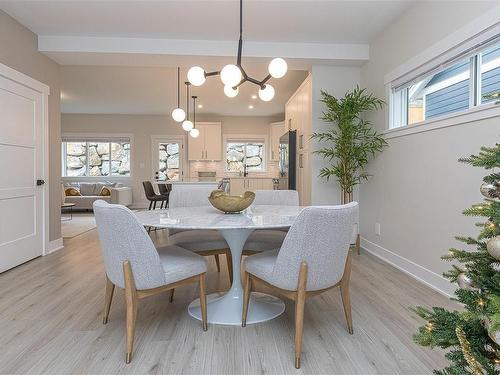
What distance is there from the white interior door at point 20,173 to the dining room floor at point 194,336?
28.6 inches

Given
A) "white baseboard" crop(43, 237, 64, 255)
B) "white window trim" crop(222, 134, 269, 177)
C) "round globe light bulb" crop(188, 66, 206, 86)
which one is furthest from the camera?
"white window trim" crop(222, 134, 269, 177)

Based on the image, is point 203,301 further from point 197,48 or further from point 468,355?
point 197,48

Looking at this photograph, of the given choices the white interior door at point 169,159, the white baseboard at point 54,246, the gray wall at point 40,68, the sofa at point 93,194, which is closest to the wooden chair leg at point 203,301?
the white baseboard at point 54,246

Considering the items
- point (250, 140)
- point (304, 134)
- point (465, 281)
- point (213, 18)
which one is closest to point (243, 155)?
point (250, 140)

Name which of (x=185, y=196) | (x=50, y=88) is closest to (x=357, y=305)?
(x=185, y=196)

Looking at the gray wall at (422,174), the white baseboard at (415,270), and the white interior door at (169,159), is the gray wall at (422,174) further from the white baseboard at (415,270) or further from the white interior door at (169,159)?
the white interior door at (169,159)

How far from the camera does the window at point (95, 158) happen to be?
9.32 m

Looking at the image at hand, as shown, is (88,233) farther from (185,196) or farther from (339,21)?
(339,21)

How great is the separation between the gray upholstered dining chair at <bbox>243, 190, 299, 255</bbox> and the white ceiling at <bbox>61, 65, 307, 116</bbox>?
2.81 meters

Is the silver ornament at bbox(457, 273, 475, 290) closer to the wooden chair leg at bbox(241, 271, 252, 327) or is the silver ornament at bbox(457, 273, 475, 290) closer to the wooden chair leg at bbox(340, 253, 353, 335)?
the wooden chair leg at bbox(340, 253, 353, 335)

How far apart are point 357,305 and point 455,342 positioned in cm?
143

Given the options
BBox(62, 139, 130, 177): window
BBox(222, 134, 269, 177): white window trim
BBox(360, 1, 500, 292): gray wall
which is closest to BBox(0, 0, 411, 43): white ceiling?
BBox(360, 1, 500, 292): gray wall

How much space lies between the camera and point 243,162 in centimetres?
948

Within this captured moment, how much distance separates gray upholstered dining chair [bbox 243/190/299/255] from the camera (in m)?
2.53
